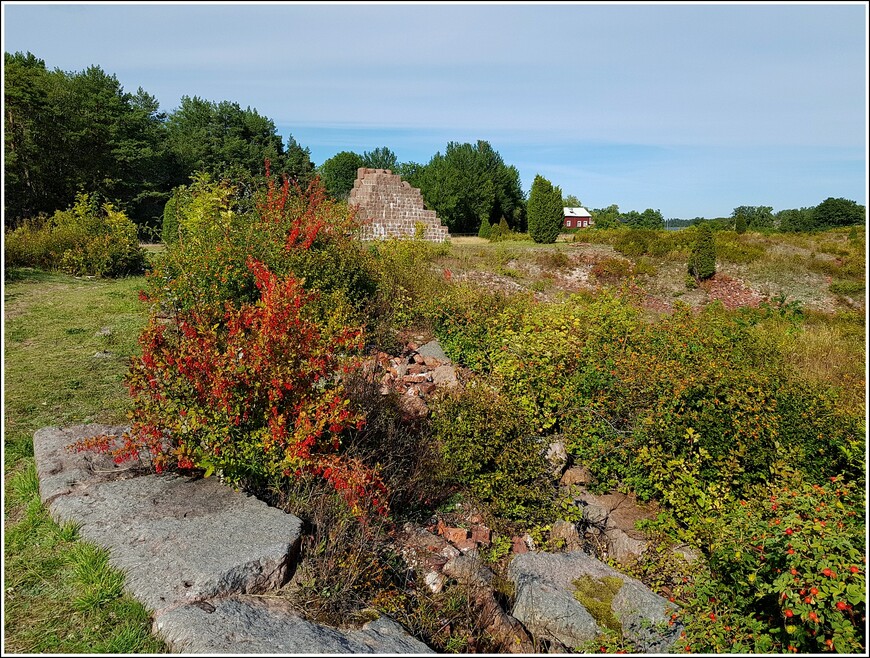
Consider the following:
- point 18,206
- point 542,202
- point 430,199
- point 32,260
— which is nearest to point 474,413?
point 32,260

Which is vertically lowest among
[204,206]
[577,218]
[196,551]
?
[196,551]

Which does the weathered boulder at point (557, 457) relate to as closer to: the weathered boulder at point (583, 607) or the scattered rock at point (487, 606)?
the weathered boulder at point (583, 607)

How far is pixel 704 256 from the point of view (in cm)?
1759

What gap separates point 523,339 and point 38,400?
4901 mm

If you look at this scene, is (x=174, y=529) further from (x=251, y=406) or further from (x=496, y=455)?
(x=496, y=455)

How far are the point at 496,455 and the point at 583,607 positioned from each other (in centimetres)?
153

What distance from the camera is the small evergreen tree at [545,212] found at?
24.0 metres

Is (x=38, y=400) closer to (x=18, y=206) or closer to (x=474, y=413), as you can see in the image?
(x=474, y=413)

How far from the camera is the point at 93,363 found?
250 inches

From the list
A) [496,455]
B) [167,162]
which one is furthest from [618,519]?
[167,162]

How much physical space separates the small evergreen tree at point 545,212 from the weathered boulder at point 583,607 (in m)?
21.7

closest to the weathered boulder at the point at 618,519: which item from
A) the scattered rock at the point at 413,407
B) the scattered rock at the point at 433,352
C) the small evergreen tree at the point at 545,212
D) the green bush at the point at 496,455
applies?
the green bush at the point at 496,455

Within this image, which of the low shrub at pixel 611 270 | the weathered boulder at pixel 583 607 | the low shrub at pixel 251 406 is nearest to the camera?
the weathered boulder at pixel 583 607

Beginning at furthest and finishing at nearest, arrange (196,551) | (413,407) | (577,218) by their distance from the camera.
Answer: (577,218)
(413,407)
(196,551)
